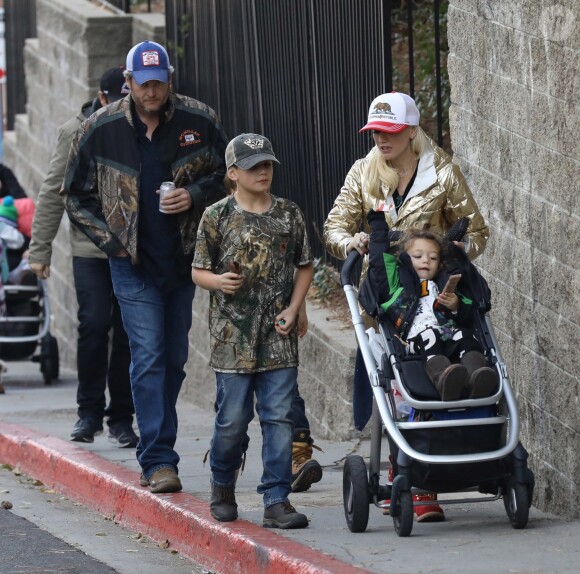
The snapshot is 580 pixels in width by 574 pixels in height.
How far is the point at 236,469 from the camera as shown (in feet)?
20.3

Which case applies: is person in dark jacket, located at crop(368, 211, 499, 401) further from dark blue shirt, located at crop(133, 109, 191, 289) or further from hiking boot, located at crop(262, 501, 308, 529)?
dark blue shirt, located at crop(133, 109, 191, 289)

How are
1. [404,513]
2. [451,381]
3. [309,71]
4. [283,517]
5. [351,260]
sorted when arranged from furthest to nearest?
[309,71] < [283,517] < [351,260] < [404,513] < [451,381]

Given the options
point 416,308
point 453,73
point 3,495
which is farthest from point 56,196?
point 416,308

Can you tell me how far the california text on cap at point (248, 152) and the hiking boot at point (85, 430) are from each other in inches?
123

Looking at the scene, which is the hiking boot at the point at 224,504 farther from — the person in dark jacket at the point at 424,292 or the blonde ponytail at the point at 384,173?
the blonde ponytail at the point at 384,173

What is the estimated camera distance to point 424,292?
19.2ft

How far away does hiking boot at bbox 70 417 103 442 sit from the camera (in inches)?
346

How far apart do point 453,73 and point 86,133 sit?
179cm

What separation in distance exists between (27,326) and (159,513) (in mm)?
5997

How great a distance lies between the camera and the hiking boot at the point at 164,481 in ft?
22.8

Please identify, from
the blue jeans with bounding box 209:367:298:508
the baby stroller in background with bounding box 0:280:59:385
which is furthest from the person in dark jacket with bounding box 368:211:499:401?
the baby stroller in background with bounding box 0:280:59:385

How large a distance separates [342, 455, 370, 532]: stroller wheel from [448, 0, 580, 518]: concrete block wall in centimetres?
89

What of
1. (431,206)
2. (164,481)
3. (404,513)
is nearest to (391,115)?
(431,206)

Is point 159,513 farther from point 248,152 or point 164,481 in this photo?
point 248,152
